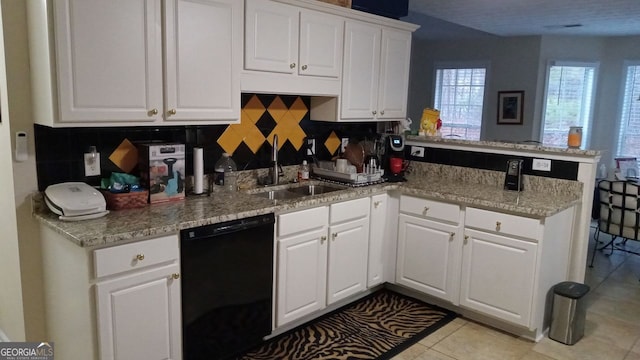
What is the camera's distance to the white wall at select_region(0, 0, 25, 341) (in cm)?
234

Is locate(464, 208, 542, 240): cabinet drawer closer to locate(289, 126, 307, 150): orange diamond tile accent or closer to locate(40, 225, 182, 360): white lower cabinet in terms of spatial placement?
locate(289, 126, 307, 150): orange diamond tile accent

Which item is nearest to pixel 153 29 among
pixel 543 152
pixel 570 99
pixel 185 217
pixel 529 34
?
pixel 185 217

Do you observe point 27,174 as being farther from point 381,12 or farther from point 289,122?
point 381,12

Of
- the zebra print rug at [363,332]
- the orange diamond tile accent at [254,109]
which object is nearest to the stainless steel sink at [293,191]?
the orange diamond tile accent at [254,109]

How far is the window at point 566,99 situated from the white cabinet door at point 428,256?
4310 mm

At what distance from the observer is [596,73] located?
6.86 meters

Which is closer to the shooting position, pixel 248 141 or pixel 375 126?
pixel 248 141

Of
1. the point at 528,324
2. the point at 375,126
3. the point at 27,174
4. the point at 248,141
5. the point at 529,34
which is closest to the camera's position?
the point at 27,174

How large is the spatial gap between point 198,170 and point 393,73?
180cm

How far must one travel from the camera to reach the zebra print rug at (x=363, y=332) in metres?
2.88

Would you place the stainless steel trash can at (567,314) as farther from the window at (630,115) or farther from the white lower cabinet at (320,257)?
the window at (630,115)

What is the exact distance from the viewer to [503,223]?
304 centimetres

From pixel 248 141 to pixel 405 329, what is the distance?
1666 mm

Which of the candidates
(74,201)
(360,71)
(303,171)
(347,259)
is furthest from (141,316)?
(360,71)
